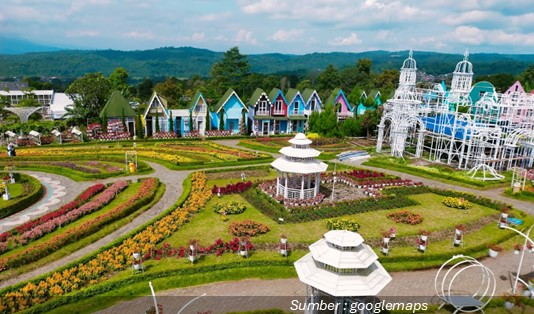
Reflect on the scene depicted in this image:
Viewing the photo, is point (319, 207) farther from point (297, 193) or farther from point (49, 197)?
point (49, 197)

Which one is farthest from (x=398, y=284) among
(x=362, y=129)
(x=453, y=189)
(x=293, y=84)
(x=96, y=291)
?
(x=293, y=84)

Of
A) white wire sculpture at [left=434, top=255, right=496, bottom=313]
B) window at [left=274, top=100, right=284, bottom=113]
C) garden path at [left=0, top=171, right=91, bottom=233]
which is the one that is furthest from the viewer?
window at [left=274, top=100, right=284, bottom=113]

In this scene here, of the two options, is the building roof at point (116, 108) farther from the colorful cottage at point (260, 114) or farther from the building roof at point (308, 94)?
the building roof at point (308, 94)

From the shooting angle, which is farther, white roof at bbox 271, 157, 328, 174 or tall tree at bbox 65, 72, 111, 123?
tall tree at bbox 65, 72, 111, 123

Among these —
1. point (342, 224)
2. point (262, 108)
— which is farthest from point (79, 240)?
point (262, 108)

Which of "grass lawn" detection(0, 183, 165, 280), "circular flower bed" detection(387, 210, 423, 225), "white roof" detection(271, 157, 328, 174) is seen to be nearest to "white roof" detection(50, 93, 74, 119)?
"grass lawn" detection(0, 183, 165, 280)

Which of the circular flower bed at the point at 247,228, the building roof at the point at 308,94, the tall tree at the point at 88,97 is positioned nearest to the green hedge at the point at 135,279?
the circular flower bed at the point at 247,228

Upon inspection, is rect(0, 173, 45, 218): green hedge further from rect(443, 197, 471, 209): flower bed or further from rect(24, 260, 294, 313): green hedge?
rect(443, 197, 471, 209): flower bed
